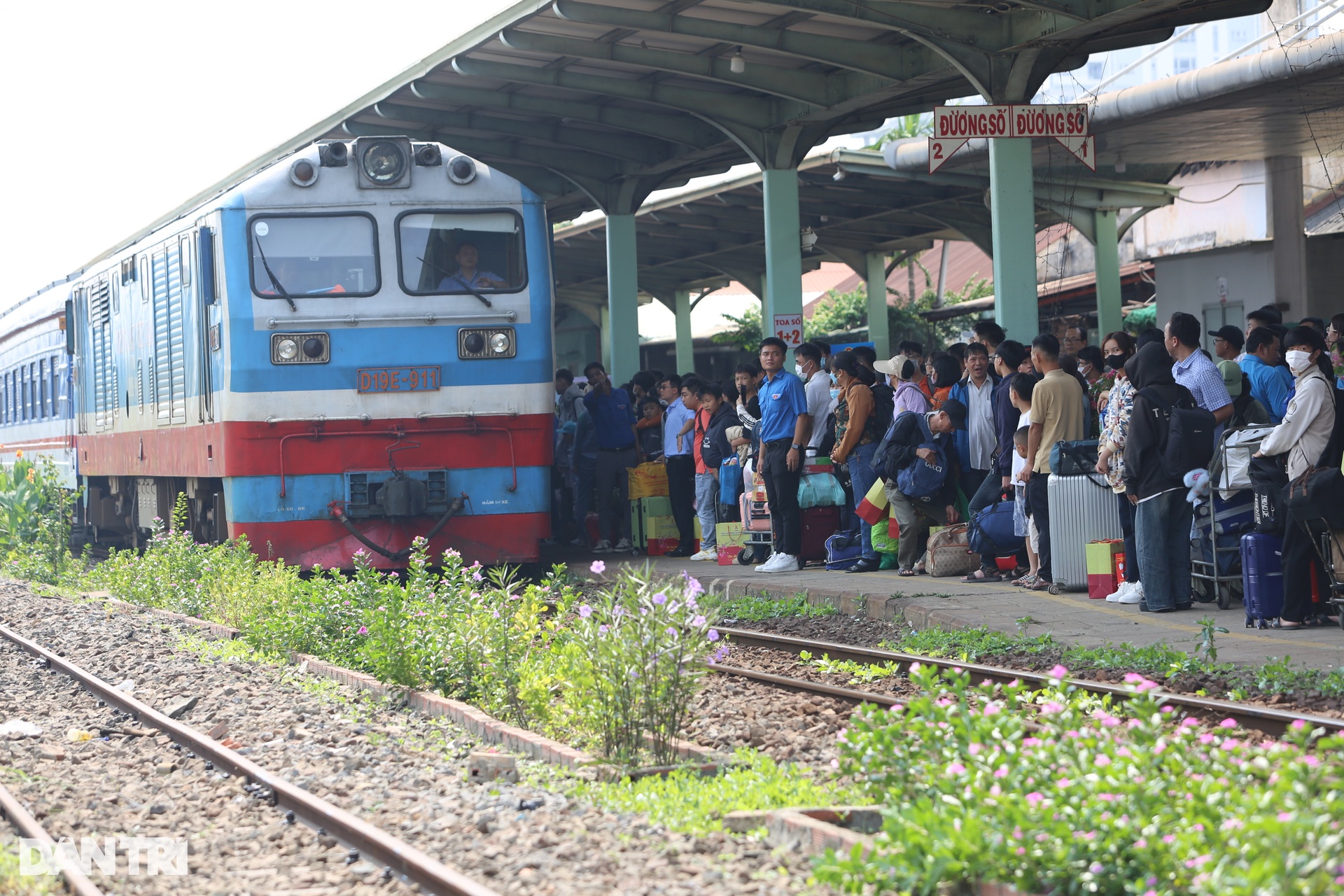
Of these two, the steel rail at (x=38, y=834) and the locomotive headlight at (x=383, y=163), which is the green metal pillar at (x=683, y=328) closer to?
the locomotive headlight at (x=383, y=163)

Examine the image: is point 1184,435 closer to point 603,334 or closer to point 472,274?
point 472,274

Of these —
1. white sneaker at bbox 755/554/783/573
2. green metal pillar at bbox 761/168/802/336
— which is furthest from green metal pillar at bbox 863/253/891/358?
white sneaker at bbox 755/554/783/573

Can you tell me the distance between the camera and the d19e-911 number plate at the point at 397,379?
38.3ft

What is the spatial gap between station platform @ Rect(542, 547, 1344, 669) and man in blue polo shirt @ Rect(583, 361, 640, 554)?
2144 millimetres

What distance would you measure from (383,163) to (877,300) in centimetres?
2189

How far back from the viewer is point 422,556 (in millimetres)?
9438

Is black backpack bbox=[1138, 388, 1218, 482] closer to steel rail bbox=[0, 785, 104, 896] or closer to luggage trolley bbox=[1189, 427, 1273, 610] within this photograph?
luggage trolley bbox=[1189, 427, 1273, 610]

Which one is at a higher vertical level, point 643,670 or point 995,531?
point 995,531

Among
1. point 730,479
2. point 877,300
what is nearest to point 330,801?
point 730,479

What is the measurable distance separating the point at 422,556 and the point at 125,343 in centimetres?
710

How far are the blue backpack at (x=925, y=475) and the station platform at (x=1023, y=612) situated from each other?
0.71 m

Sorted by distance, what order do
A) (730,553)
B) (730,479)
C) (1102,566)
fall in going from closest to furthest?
1. (1102,566)
2. (730,479)
3. (730,553)

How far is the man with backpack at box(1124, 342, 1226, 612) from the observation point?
30.5 feet

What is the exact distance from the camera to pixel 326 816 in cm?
548
